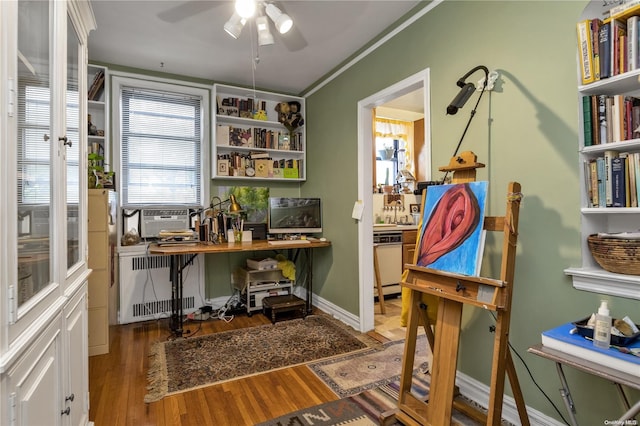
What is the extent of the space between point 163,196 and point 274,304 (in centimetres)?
174

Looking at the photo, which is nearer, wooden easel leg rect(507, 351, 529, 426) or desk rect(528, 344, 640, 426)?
desk rect(528, 344, 640, 426)

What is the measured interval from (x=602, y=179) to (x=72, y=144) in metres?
2.41

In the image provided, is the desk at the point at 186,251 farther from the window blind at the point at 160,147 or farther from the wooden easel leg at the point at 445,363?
the wooden easel leg at the point at 445,363

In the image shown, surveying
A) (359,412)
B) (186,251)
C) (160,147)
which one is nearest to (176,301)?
(186,251)

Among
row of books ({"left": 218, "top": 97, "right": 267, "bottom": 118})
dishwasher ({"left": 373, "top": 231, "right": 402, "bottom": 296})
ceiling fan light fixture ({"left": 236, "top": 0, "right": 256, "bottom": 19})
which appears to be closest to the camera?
ceiling fan light fixture ({"left": 236, "top": 0, "right": 256, "bottom": 19})

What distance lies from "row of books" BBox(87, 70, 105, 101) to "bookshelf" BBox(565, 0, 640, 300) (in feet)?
12.7

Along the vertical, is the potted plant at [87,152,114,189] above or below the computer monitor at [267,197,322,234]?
above

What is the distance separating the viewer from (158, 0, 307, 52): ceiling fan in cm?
207

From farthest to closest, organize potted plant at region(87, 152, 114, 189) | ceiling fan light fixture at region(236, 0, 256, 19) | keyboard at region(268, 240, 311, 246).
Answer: keyboard at region(268, 240, 311, 246) < potted plant at region(87, 152, 114, 189) < ceiling fan light fixture at region(236, 0, 256, 19)

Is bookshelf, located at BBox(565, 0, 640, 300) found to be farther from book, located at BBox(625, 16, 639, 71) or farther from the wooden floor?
the wooden floor

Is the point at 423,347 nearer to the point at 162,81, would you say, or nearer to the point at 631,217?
the point at 631,217

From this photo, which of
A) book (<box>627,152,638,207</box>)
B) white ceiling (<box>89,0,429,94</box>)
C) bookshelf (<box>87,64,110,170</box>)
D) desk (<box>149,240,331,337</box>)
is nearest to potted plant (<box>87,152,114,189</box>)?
bookshelf (<box>87,64,110,170</box>)

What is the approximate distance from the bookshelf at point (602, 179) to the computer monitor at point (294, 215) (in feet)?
8.57

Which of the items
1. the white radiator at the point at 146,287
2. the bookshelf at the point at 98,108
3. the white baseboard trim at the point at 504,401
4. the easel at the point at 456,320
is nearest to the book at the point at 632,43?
the easel at the point at 456,320
